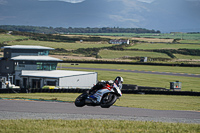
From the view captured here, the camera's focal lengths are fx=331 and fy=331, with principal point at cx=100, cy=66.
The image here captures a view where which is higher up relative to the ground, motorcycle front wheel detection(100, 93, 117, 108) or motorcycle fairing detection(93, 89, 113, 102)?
motorcycle fairing detection(93, 89, 113, 102)

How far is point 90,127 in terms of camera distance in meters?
14.4

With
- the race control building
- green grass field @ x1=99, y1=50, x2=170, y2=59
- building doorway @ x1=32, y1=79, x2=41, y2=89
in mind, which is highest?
green grass field @ x1=99, y1=50, x2=170, y2=59

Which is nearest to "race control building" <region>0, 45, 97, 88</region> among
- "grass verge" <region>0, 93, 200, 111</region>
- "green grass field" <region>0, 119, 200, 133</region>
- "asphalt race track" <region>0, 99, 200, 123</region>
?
"grass verge" <region>0, 93, 200, 111</region>

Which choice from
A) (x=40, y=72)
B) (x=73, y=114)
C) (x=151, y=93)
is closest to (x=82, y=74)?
(x=40, y=72)

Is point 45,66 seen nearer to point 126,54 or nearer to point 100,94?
point 100,94

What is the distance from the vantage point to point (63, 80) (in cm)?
5322

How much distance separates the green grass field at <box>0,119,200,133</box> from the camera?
13.7 meters

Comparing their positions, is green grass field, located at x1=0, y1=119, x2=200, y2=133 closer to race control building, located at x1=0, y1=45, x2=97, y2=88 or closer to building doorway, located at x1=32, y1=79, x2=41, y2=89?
race control building, located at x1=0, y1=45, x2=97, y2=88

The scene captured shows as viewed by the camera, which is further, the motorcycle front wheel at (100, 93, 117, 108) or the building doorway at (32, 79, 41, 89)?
the building doorway at (32, 79, 41, 89)

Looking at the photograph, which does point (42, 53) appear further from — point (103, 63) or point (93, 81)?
point (103, 63)

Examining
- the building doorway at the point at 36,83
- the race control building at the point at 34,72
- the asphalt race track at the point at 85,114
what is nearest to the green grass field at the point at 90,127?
the asphalt race track at the point at 85,114

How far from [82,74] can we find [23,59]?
34.5 ft

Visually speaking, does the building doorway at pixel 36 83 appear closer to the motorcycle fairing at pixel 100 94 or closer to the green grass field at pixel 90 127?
the green grass field at pixel 90 127

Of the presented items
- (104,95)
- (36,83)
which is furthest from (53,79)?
(104,95)
